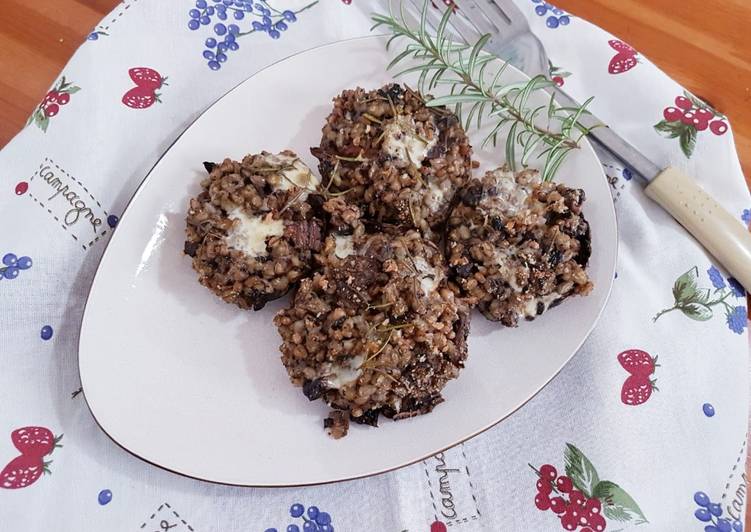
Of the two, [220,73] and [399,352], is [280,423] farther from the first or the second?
[220,73]

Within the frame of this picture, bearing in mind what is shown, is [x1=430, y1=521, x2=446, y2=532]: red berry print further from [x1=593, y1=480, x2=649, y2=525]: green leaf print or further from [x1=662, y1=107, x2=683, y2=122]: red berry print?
[x1=662, y1=107, x2=683, y2=122]: red berry print

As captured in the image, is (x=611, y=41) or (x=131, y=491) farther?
(x=611, y=41)

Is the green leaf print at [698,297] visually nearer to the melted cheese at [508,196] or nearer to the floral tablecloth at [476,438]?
the floral tablecloth at [476,438]

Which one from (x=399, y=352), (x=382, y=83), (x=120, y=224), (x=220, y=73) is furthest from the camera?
(x=220, y=73)

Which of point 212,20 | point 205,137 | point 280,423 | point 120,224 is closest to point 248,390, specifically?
point 280,423

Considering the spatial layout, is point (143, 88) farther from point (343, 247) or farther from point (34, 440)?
point (34, 440)

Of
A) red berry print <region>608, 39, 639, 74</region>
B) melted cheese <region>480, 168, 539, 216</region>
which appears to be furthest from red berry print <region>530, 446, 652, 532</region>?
red berry print <region>608, 39, 639, 74</region>

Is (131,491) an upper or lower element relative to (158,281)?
lower
